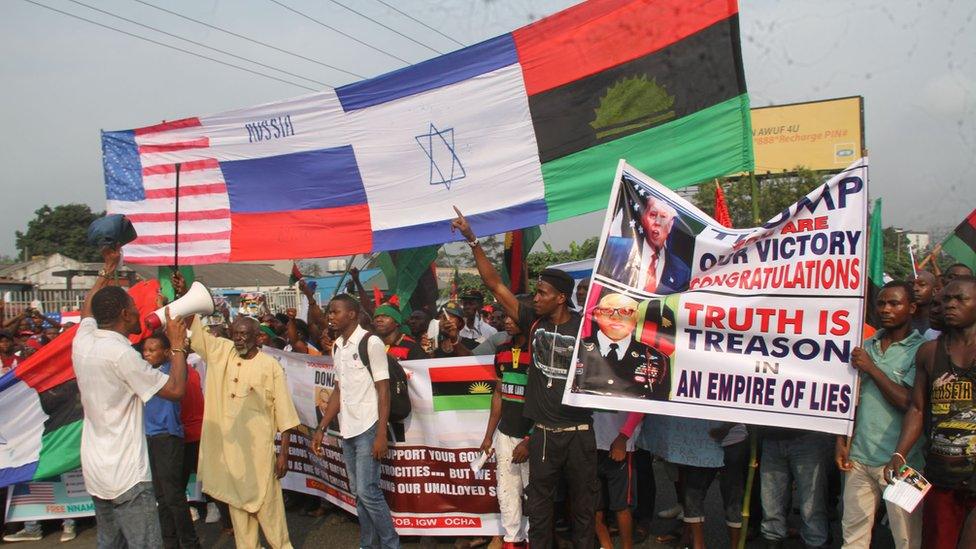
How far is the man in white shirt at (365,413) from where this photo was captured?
513 centimetres

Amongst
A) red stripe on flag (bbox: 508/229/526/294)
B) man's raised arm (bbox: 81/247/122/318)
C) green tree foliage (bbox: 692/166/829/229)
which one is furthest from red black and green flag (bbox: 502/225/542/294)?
green tree foliage (bbox: 692/166/829/229)

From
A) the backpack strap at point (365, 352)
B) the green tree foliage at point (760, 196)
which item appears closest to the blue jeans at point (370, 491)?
the backpack strap at point (365, 352)

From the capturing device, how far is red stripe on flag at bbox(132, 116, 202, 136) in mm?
6477

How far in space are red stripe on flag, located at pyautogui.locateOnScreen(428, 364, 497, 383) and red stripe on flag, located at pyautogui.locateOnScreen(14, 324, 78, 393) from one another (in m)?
3.07

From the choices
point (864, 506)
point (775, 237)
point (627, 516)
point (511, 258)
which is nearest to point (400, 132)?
point (511, 258)

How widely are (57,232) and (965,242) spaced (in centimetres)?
6575

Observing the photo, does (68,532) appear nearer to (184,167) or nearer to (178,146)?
(184,167)

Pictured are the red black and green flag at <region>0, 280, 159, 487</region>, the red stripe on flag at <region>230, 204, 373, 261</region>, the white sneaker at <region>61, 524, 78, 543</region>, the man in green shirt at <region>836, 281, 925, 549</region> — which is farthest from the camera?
the white sneaker at <region>61, 524, 78, 543</region>

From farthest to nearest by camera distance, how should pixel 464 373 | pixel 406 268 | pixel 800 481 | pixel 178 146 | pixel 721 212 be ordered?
pixel 406 268
pixel 178 146
pixel 721 212
pixel 464 373
pixel 800 481

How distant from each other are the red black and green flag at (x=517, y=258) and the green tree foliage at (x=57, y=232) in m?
61.0

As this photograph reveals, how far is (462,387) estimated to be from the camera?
5.74 metres

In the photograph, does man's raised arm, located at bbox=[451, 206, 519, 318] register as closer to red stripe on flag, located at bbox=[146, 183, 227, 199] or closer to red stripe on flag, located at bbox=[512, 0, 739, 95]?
red stripe on flag, located at bbox=[512, 0, 739, 95]

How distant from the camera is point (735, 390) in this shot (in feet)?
14.1

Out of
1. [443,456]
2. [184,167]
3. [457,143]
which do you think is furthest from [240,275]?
[457,143]
